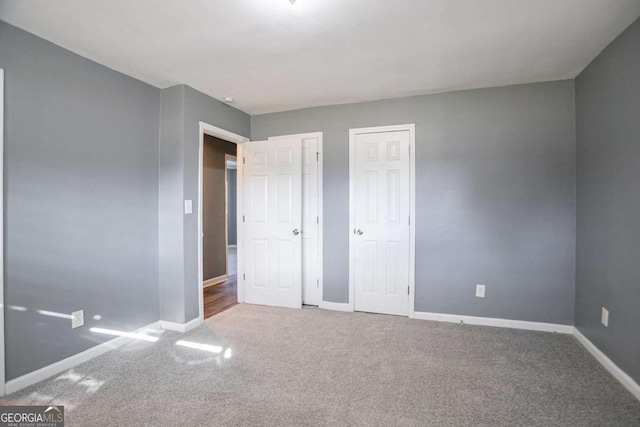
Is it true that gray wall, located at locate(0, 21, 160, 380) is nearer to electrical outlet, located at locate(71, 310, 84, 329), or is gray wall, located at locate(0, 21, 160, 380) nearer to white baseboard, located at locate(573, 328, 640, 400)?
electrical outlet, located at locate(71, 310, 84, 329)

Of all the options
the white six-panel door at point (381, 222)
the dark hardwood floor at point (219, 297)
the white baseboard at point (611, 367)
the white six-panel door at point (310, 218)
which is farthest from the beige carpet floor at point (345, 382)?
the white six-panel door at point (310, 218)

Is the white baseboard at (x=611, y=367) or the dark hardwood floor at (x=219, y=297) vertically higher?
the white baseboard at (x=611, y=367)

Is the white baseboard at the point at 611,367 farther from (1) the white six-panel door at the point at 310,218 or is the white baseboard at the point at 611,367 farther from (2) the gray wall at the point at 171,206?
(2) the gray wall at the point at 171,206

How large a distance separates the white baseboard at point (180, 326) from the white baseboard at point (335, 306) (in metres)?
1.41

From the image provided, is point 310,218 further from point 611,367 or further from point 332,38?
point 611,367

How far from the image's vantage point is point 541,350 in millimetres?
2676

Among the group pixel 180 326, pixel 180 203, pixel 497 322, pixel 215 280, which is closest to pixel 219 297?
pixel 215 280

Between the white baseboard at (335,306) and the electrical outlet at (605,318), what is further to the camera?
the white baseboard at (335,306)

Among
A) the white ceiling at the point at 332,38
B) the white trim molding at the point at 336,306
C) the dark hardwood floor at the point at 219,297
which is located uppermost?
the white ceiling at the point at 332,38

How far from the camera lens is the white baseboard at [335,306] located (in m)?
3.74

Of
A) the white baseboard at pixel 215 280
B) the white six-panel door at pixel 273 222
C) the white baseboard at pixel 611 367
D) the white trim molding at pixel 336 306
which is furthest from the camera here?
the white baseboard at pixel 215 280

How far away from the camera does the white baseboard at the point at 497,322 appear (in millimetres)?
3059

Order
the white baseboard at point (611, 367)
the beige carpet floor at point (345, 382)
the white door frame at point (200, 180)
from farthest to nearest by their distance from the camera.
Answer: the white door frame at point (200, 180), the white baseboard at point (611, 367), the beige carpet floor at point (345, 382)

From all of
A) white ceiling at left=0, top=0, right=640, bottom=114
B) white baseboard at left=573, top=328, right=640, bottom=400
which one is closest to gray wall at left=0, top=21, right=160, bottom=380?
white ceiling at left=0, top=0, right=640, bottom=114
